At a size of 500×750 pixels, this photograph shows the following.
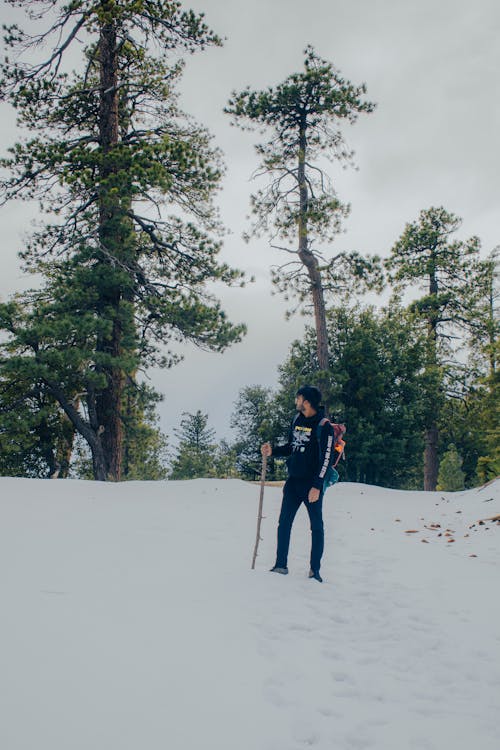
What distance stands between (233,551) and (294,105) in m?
18.1

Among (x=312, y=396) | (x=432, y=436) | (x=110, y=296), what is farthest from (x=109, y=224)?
(x=432, y=436)

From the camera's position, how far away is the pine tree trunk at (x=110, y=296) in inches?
584

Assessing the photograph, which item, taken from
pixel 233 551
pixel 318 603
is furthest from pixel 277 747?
pixel 233 551

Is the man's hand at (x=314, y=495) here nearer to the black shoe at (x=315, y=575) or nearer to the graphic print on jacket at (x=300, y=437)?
the graphic print on jacket at (x=300, y=437)

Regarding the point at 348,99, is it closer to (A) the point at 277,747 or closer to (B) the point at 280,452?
(B) the point at 280,452

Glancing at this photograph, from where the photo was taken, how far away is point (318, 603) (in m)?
4.73

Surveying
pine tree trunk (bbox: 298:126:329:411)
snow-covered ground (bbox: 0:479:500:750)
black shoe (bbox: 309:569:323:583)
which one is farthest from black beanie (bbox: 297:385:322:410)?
pine tree trunk (bbox: 298:126:329:411)

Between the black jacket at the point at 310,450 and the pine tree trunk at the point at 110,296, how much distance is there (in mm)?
9841

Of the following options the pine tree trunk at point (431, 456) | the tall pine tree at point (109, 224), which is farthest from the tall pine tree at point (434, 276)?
the tall pine tree at point (109, 224)

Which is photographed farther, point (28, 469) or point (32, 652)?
point (28, 469)

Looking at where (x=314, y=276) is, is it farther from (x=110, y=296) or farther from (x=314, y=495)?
(x=314, y=495)

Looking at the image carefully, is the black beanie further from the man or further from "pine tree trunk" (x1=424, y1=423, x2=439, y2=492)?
"pine tree trunk" (x1=424, y1=423, x2=439, y2=492)

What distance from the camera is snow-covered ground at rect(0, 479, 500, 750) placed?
8.47 ft

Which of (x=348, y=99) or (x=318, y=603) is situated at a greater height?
(x=348, y=99)
